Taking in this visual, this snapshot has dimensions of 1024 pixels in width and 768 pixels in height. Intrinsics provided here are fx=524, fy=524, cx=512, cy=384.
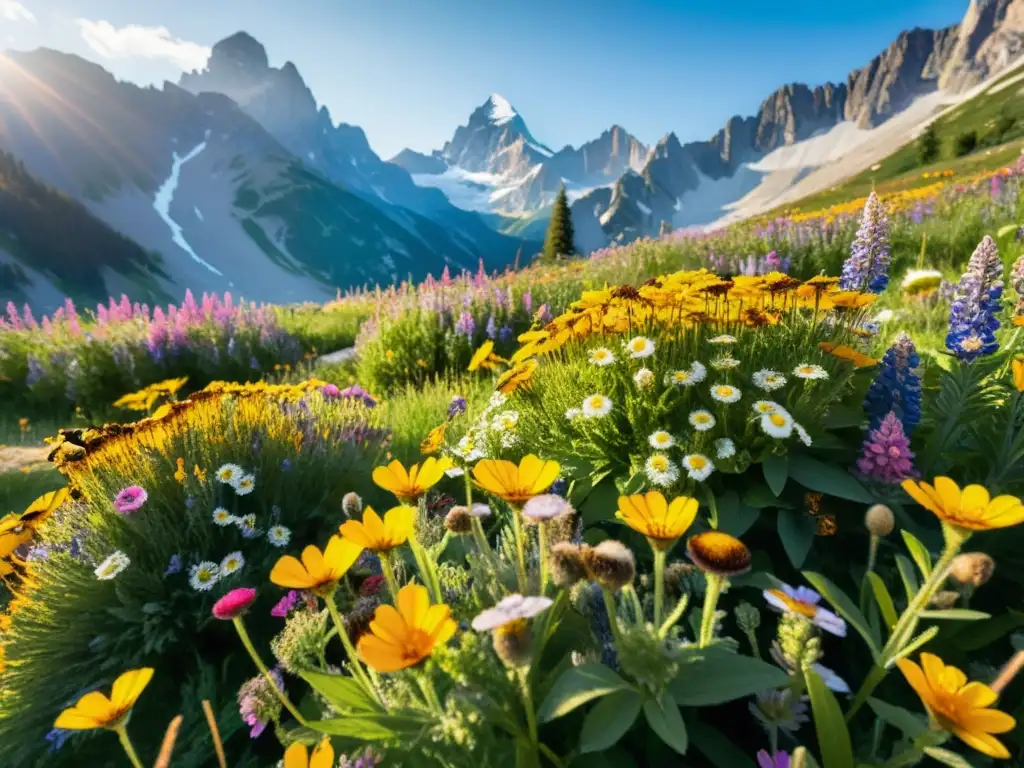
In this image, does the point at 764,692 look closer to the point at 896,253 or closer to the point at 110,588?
the point at 110,588

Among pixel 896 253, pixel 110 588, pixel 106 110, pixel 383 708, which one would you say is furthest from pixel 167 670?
pixel 106 110

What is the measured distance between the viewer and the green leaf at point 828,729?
0.95 metres

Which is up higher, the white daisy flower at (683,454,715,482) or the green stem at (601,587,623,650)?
the green stem at (601,587,623,650)

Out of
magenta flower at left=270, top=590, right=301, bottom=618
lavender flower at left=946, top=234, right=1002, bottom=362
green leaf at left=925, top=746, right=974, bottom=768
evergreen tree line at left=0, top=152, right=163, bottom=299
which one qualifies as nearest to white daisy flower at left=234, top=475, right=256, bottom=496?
magenta flower at left=270, top=590, right=301, bottom=618

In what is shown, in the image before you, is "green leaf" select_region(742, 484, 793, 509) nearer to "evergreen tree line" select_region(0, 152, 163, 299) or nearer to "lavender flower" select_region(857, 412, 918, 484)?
"lavender flower" select_region(857, 412, 918, 484)

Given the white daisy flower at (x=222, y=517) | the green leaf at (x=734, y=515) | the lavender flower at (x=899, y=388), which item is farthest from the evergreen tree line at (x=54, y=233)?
the lavender flower at (x=899, y=388)

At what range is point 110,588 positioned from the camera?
1.92m

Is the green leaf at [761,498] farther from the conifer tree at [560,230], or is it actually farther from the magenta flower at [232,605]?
the conifer tree at [560,230]

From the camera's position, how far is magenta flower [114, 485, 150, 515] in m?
1.87

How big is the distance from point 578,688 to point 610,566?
25 centimetres

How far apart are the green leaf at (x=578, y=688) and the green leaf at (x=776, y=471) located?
905mm

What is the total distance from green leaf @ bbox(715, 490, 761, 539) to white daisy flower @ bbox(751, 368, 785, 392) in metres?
0.37

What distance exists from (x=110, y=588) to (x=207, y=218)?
168268mm

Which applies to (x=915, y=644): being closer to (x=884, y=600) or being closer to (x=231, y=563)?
(x=884, y=600)
